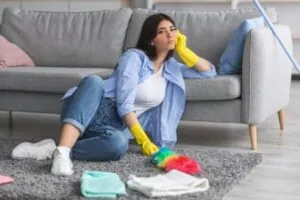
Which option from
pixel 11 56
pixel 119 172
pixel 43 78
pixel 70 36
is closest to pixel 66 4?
pixel 70 36

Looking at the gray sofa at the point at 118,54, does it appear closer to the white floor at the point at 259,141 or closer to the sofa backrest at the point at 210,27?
the sofa backrest at the point at 210,27

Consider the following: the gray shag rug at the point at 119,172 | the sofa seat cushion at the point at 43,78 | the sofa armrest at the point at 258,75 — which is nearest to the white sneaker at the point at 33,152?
the gray shag rug at the point at 119,172

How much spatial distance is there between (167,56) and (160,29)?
0.17 meters

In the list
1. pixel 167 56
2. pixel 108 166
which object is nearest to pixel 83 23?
pixel 167 56

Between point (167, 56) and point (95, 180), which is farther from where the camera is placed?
point (167, 56)

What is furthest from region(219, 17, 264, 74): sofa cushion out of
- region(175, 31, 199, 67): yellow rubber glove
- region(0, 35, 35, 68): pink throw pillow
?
region(0, 35, 35, 68): pink throw pillow

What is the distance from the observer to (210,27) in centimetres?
374

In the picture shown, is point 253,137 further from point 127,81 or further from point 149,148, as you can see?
point 127,81

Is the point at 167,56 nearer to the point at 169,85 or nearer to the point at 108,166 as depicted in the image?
the point at 169,85

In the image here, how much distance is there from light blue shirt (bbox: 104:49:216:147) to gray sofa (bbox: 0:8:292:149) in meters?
0.08

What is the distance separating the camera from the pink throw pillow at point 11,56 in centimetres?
400

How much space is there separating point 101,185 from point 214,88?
1.12m

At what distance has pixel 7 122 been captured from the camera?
13.9 feet

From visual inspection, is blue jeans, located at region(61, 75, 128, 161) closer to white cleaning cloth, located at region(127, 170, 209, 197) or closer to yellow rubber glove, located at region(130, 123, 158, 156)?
yellow rubber glove, located at region(130, 123, 158, 156)
